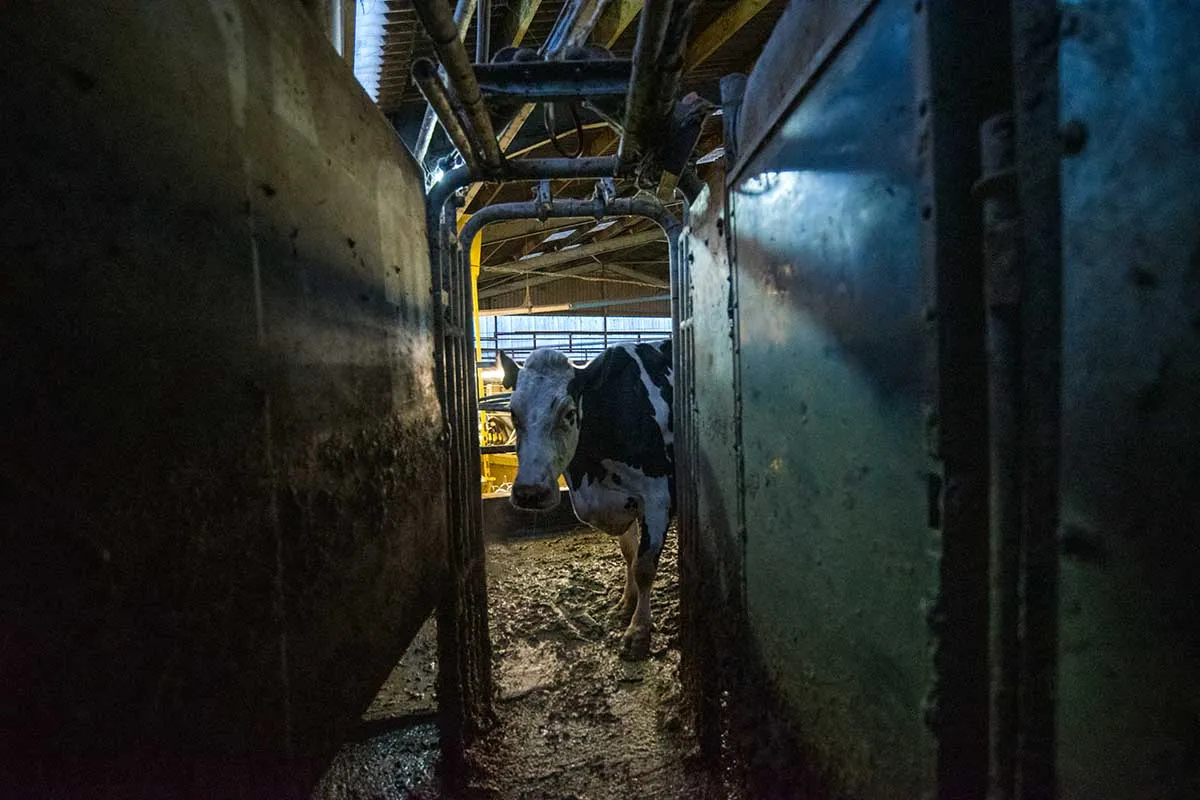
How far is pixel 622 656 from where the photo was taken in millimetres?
3684

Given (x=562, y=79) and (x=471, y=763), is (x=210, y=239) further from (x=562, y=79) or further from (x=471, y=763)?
(x=471, y=763)

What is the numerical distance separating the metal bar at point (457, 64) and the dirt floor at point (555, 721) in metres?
2.92

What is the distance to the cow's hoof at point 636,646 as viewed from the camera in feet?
12.0

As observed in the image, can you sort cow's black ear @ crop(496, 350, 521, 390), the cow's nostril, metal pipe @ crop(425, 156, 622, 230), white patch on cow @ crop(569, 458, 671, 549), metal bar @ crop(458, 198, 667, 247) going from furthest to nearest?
cow's black ear @ crop(496, 350, 521, 390) → white patch on cow @ crop(569, 458, 671, 549) → the cow's nostril → metal bar @ crop(458, 198, 667, 247) → metal pipe @ crop(425, 156, 622, 230)

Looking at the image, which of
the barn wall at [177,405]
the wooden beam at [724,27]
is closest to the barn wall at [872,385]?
the barn wall at [177,405]

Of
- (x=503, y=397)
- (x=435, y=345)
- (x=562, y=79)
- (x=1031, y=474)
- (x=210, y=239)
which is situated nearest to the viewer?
(x=1031, y=474)

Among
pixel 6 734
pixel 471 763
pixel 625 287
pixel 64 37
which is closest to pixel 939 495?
pixel 6 734

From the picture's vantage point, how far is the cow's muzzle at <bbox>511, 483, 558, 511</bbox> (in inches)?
140

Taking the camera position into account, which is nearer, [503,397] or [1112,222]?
[1112,222]

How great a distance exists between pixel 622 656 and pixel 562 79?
11.1 feet

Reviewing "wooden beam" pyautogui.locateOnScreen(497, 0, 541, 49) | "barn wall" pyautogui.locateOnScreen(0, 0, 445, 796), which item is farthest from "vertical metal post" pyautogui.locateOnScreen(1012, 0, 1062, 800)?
"wooden beam" pyautogui.locateOnScreen(497, 0, 541, 49)

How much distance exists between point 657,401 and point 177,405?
→ 354cm

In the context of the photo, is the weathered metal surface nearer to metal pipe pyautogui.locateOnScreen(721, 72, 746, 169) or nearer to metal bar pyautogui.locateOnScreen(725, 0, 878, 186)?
metal bar pyautogui.locateOnScreen(725, 0, 878, 186)

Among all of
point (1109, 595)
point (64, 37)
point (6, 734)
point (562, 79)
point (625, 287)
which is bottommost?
point (6, 734)
